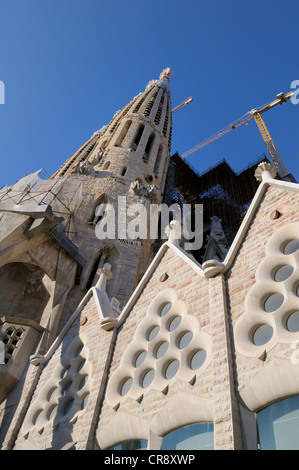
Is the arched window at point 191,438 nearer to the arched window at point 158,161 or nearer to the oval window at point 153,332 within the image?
the oval window at point 153,332

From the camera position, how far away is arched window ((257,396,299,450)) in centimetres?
495

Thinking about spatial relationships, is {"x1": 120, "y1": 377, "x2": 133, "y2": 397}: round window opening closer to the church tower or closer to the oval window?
the oval window

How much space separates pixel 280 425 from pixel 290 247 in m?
2.72

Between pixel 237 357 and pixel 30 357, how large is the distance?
5642 millimetres

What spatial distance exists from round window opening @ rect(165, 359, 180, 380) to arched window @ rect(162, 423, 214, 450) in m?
0.88

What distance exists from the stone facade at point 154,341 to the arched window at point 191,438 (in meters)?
0.11

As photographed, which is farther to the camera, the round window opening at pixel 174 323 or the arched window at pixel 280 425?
the round window opening at pixel 174 323

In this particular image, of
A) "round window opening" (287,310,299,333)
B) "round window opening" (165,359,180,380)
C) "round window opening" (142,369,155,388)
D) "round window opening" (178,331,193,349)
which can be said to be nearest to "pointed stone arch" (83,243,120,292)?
"round window opening" (142,369,155,388)

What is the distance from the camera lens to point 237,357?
5.81 m

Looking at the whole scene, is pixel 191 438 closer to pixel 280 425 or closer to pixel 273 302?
pixel 280 425

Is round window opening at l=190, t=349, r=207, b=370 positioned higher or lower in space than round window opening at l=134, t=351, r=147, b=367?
lower

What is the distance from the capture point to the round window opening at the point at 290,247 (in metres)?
6.59

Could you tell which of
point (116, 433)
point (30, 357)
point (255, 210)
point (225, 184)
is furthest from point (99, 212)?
point (225, 184)

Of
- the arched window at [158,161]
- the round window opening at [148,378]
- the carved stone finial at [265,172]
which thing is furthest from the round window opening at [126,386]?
the arched window at [158,161]
